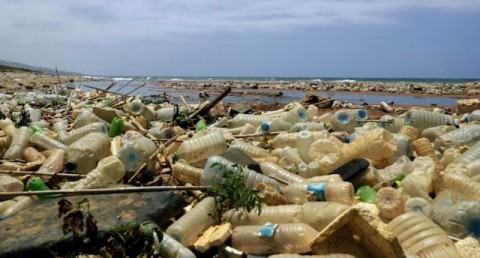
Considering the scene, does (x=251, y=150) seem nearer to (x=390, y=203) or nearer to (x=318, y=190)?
(x=318, y=190)

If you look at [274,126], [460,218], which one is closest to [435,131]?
[274,126]

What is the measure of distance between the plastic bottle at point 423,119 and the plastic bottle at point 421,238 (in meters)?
3.79

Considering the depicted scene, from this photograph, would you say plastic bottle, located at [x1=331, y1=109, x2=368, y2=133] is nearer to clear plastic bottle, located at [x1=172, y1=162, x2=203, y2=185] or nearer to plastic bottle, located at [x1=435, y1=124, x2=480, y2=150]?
plastic bottle, located at [x1=435, y1=124, x2=480, y2=150]

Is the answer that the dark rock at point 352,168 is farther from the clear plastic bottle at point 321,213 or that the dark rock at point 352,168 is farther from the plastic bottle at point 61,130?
the plastic bottle at point 61,130

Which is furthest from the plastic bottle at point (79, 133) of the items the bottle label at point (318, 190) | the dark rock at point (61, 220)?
the bottle label at point (318, 190)

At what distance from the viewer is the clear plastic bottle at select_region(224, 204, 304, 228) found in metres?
3.41

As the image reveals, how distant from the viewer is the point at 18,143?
558 centimetres

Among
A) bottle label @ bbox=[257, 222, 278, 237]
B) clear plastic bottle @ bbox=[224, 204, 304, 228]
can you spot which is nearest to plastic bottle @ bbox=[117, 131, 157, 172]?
clear plastic bottle @ bbox=[224, 204, 304, 228]

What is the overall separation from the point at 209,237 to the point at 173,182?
1.36 metres

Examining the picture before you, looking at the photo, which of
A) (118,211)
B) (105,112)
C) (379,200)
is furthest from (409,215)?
(105,112)

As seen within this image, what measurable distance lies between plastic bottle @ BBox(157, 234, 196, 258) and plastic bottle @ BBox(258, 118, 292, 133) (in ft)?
11.2

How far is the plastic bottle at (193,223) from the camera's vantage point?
3316 millimetres

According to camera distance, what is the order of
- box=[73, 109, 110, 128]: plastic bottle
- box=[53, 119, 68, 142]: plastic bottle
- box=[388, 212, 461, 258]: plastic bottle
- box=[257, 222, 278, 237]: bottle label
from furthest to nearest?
box=[73, 109, 110, 128]: plastic bottle → box=[53, 119, 68, 142]: plastic bottle → box=[257, 222, 278, 237]: bottle label → box=[388, 212, 461, 258]: plastic bottle

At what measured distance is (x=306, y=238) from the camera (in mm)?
3076
